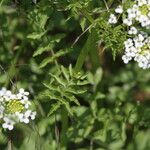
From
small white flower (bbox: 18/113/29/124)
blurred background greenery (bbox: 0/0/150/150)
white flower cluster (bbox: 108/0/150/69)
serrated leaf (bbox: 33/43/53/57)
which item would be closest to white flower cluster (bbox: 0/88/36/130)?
small white flower (bbox: 18/113/29/124)

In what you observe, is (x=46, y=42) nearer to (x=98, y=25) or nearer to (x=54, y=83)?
(x=54, y=83)

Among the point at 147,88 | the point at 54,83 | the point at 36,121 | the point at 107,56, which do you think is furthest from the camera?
the point at 107,56

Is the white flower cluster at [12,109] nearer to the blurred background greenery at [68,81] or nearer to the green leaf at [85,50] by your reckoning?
the blurred background greenery at [68,81]

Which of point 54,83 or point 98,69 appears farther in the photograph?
point 98,69

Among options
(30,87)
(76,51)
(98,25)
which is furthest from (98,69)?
(98,25)

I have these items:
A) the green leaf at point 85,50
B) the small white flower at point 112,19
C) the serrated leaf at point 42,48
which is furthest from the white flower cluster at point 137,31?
the serrated leaf at point 42,48

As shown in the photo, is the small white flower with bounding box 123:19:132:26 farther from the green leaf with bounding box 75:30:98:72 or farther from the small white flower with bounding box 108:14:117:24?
the green leaf with bounding box 75:30:98:72
